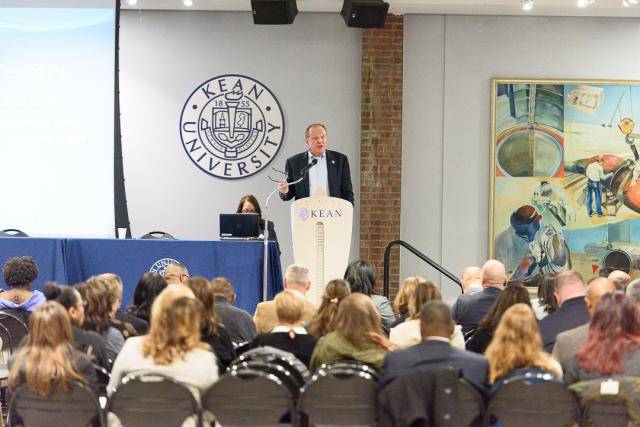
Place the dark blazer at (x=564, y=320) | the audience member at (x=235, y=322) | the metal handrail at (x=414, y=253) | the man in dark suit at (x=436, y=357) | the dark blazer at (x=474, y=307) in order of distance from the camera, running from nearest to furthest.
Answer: the man in dark suit at (x=436, y=357)
the dark blazer at (x=564, y=320)
the audience member at (x=235, y=322)
the dark blazer at (x=474, y=307)
the metal handrail at (x=414, y=253)

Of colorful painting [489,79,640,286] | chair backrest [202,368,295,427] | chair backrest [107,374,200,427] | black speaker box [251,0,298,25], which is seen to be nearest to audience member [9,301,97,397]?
chair backrest [107,374,200,427]

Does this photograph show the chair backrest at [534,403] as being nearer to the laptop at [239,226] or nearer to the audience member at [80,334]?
the audience member at [80,334]

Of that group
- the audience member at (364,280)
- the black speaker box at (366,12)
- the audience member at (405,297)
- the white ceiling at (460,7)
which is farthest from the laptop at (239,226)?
the white ceiling at (460,7)

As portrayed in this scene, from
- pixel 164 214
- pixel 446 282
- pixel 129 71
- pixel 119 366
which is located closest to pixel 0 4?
pixel 129 71

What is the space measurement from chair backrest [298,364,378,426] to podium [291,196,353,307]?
344 cm

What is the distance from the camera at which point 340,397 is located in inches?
180

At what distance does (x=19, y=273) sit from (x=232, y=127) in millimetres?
5347

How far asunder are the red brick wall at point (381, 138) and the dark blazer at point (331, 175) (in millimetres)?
2684

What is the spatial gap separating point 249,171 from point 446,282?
266 cm

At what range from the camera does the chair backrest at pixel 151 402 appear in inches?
176

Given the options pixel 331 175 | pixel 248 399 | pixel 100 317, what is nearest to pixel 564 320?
pixel 248 399

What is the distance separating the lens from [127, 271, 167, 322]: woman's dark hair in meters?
5.93

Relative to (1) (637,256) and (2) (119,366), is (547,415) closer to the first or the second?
(2) (119,366)

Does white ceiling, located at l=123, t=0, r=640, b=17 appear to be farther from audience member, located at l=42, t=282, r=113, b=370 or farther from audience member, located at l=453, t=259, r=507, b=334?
audience member, located at l=42, t=282, r=113, b=370
